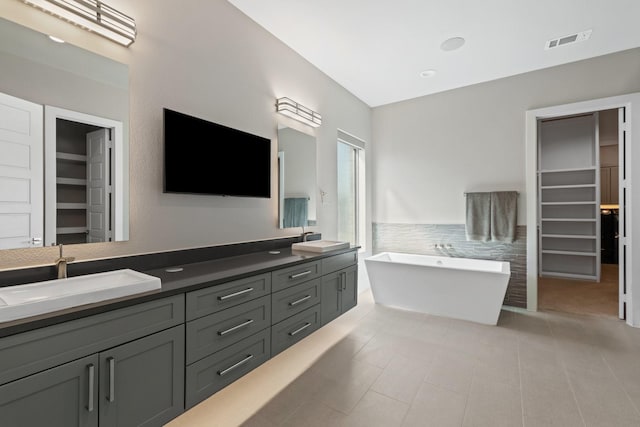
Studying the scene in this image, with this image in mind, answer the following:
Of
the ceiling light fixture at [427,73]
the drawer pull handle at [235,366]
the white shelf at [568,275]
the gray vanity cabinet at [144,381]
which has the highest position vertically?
A: the ceiling light fixture at [427,73]

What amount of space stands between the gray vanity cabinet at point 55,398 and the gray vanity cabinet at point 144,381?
0.04 metres

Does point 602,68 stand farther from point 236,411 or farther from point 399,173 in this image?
point 236,411

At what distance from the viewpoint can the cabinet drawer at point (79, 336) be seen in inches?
38.6

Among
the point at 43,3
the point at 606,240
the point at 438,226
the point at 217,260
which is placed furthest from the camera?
the point at 606,240

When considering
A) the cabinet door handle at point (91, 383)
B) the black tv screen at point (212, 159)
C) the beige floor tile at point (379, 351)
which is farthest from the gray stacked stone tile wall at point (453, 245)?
the cabinet door handle at point (91, 383)

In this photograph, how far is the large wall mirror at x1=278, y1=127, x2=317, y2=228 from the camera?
2.94 m

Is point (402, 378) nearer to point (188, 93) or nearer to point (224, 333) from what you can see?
point (224, 333)

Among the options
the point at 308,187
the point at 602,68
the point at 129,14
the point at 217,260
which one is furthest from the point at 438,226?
the point at 129,14

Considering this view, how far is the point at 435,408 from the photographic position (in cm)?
190

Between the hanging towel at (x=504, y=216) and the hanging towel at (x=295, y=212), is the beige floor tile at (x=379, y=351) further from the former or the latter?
the hanging towel at (x=504, y=216)

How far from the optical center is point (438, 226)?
4.34m

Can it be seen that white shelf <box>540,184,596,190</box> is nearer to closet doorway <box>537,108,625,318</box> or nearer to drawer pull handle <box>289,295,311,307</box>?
closet doorway <box>537,108,625,318</box>

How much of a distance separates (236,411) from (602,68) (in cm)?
493

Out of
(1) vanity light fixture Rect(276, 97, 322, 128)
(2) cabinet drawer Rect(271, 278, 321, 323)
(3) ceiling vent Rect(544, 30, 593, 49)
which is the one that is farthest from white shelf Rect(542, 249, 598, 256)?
(2) cabinet drawer Rect(271, 278, 321, 323)
